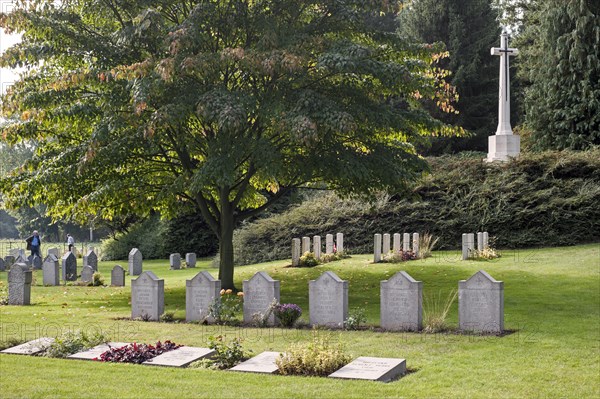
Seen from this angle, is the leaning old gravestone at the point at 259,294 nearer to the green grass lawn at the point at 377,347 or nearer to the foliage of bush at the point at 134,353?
the green grass lawn at the point at 377,347

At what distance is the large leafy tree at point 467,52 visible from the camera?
4425 centimetres

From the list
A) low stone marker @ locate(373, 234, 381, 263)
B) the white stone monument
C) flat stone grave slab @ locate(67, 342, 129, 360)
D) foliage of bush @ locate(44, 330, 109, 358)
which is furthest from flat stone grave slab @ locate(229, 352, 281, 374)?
the white stone monument

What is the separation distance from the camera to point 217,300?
14.9 meters

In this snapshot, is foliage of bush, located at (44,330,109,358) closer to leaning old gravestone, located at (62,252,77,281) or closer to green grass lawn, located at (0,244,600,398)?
green grass lawn, located at (0,244,600,398)

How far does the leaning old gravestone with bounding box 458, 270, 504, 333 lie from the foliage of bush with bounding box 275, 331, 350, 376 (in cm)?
363

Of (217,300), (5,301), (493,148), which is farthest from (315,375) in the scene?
(493,148)

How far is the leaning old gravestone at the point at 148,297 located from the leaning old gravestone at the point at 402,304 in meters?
4.44

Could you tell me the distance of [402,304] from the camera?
13.6 metres

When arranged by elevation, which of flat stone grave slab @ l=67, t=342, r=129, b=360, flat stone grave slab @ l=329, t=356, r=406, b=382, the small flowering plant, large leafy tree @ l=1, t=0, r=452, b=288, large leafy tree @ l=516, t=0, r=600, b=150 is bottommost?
flat stone grave slab @ l=67, t=342, r=129, b=360

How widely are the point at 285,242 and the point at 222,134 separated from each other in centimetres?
1316

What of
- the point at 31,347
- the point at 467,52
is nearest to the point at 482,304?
the point at 31,347

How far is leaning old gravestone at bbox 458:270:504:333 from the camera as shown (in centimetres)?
1309

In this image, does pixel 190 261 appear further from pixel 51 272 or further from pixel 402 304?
pixel 402 304

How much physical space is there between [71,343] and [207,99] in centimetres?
696
